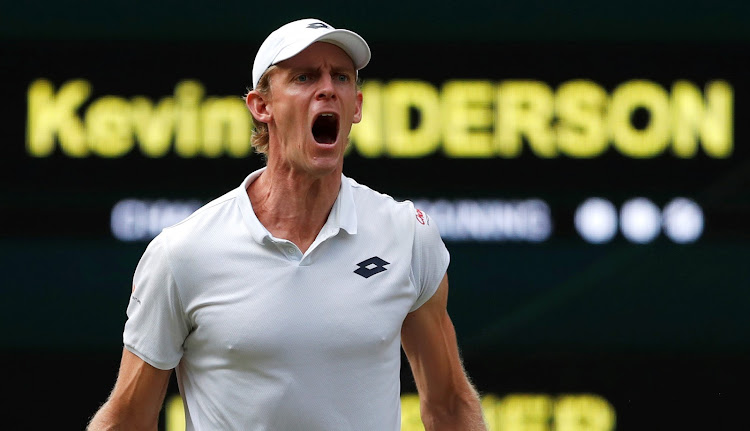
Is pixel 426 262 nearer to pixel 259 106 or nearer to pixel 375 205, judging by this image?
pixel 375 205

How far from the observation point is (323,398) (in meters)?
2.67

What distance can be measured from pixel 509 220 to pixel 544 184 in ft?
0.56

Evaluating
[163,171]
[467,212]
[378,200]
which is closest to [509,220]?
[467,212]

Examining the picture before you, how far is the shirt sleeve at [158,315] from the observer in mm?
2707

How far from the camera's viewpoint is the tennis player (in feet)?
8.74

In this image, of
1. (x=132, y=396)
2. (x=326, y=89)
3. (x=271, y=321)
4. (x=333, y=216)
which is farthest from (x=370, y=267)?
(x=132, y=396)

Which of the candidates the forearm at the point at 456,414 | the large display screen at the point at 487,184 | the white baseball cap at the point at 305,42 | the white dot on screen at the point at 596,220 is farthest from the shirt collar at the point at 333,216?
the white dot on screen at the point at 596,220

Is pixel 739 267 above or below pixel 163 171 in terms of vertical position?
below

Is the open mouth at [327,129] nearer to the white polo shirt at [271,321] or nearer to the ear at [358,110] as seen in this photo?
the ear at [358,110]

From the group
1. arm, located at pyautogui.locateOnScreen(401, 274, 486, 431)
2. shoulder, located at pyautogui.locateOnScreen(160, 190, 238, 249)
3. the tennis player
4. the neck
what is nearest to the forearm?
arm, located at pyautogui.locateOnScreen(401, 274, 486, 431)

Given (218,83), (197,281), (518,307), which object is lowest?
(518,307)

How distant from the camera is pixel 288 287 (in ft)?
8.82

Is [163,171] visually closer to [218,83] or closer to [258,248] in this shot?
[218,83]

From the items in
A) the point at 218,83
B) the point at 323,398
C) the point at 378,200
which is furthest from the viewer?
the point at 218,83
